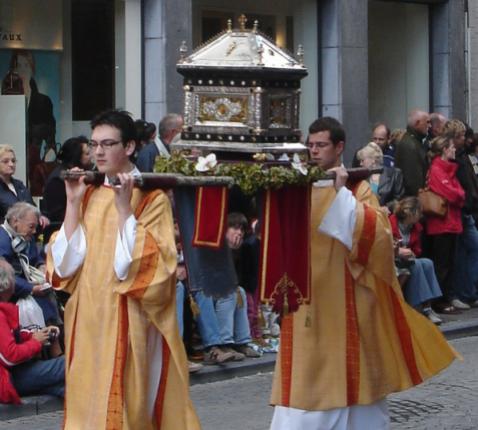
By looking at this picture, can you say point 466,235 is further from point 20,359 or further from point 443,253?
point 20,359

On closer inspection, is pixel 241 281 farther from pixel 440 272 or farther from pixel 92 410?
pixel 92 410

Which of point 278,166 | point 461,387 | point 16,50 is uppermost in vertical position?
point 16,50

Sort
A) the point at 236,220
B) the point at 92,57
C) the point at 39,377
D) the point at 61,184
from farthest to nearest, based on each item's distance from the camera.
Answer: the point at 92,57 < the point at 61,184 < the point at 236,220 < the point at 39,377

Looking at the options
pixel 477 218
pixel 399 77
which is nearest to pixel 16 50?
pixel 477 218

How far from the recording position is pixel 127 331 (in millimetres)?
6621

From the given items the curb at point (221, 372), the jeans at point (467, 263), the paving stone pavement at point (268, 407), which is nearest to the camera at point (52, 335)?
the curb at point (221, 372)

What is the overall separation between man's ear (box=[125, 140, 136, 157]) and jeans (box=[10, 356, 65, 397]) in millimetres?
3574

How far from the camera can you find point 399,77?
768 inches

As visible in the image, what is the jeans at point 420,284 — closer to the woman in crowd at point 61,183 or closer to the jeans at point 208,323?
the jeans at point 208,323

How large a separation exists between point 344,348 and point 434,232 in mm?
7232

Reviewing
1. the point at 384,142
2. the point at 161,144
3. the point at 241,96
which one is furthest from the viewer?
the point at 384,142

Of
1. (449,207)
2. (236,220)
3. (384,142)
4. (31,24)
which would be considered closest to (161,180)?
(236,220)

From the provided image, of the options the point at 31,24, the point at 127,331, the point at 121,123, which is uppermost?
the point at 31,24

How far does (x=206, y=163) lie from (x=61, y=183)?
563 cm
